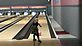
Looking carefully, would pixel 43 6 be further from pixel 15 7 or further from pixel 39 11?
pixel 15 7

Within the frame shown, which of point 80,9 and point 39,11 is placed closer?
point 80,9

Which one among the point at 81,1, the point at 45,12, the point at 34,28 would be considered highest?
the point at 81,1

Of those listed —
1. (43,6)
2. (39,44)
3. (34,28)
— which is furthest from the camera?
(43,6)

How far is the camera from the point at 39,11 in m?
19.0

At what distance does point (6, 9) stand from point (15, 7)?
3.07 feet

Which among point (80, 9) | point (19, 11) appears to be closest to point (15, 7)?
point (19, 11)

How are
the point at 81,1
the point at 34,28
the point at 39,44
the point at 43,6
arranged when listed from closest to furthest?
the point at 34,28 < the point at 39,44 < the point at 81,1 < the point at 43,6

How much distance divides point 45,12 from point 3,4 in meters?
4.08

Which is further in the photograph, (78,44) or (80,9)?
(80,9)

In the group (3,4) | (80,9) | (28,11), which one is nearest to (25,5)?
(28,11)

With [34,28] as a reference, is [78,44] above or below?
below

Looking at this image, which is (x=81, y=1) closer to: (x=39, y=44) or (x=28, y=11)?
(x=39, y=44)

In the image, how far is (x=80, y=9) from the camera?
520 centimetres

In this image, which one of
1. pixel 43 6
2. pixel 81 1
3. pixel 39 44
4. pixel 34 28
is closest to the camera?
pixel 34 28
